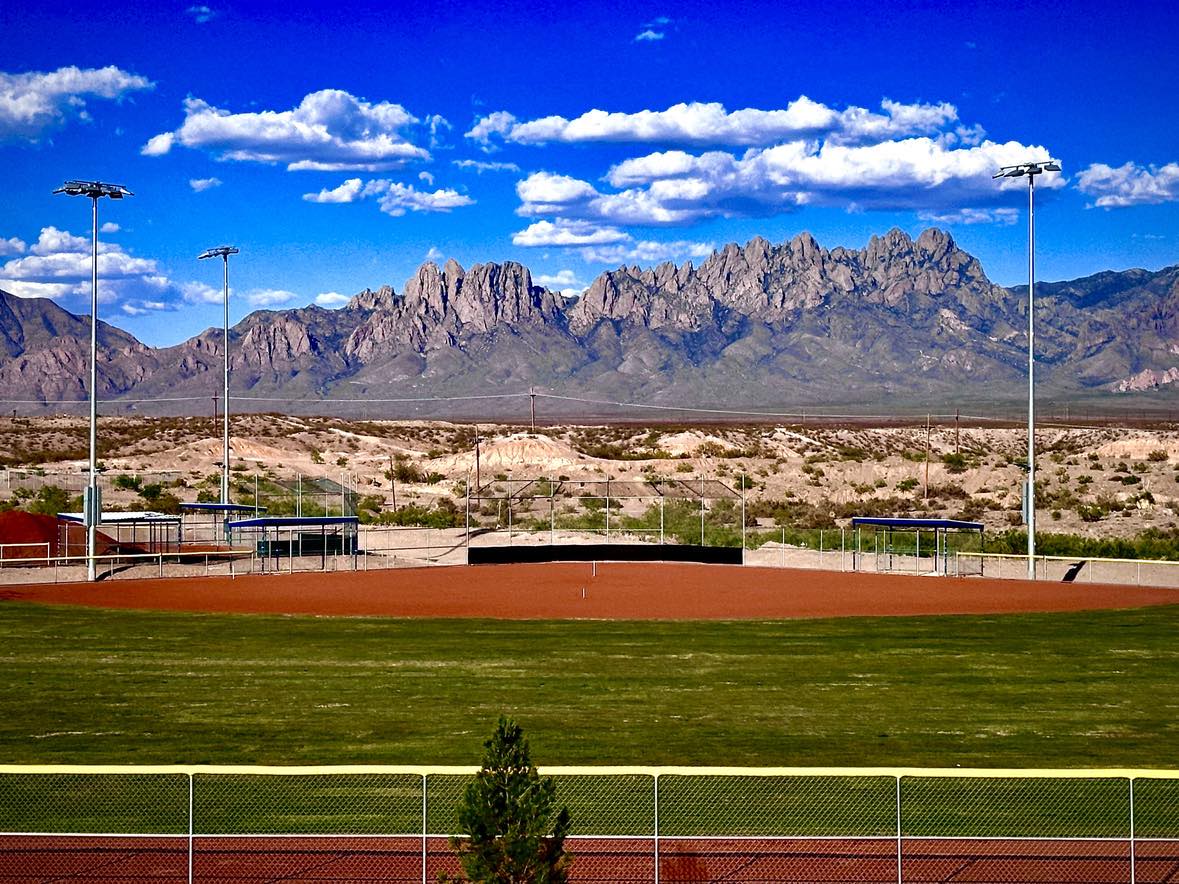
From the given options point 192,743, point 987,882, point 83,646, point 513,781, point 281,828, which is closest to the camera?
point 513,781

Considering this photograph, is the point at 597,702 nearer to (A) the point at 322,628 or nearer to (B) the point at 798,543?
(A) the point at 322,628

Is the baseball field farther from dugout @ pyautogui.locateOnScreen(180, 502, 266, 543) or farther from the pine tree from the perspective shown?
dugout @ pyautogui.locateOnScreen(180, 502, 266, 543)

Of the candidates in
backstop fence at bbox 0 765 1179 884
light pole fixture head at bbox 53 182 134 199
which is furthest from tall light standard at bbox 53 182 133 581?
backstop fence at bbox 0 765 1179 884

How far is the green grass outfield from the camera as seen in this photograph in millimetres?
20281

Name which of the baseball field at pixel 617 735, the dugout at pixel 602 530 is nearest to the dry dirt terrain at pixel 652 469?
the dugout at pixel 602 530

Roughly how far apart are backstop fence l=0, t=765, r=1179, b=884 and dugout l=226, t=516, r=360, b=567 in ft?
120

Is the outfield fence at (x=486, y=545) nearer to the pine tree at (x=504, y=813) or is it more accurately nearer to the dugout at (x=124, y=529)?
the dugout at (x=124, y=529)

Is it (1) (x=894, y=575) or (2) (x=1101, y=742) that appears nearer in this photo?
(2) (x=1101, y=742)

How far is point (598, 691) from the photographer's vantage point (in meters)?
25.7

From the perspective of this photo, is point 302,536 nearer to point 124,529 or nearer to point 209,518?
point 124,529

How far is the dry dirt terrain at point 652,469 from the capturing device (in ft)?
269

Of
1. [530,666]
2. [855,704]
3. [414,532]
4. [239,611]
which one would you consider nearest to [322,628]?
[239,611]

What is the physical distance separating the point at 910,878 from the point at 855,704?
9822 millimetres

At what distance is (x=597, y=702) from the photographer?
961 inches
